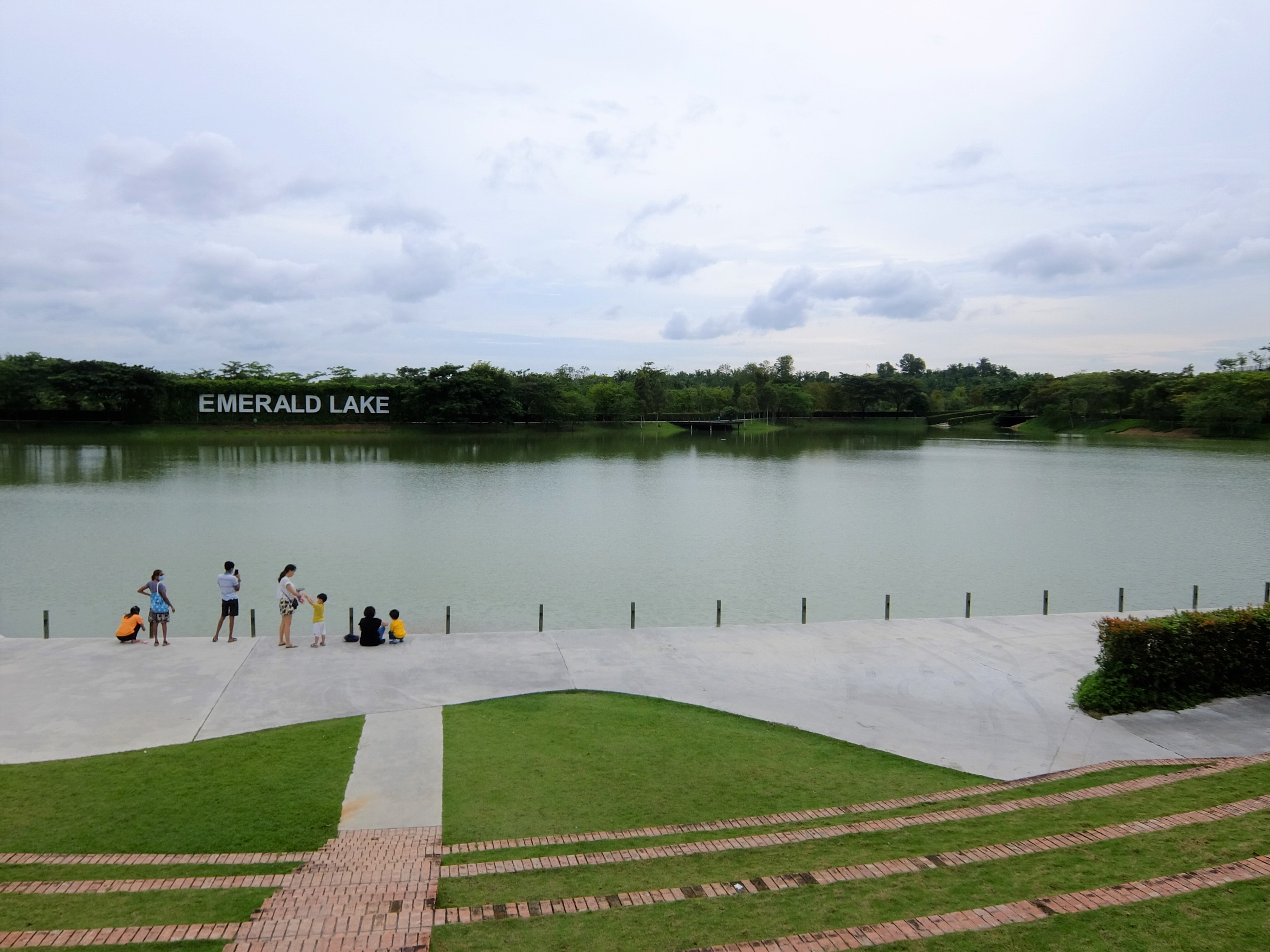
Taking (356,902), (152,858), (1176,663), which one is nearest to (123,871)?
(152,858)

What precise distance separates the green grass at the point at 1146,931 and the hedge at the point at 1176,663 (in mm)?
6081

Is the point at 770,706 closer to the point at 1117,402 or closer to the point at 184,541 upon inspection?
the point at 184,541

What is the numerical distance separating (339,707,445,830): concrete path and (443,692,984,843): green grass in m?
0.19

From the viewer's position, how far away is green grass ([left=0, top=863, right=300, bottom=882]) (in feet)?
19.6

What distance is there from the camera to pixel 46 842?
22.0ft

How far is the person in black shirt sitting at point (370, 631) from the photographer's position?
1328 centimetres

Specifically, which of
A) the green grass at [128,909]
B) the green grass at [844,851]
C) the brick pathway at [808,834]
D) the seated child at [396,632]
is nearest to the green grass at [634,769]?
the brick pathway at [808,834]

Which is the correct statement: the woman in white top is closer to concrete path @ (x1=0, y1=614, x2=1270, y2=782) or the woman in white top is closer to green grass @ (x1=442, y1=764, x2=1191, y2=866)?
concrete path @ (x1=0, y1=614, x2=1270, y2=782)

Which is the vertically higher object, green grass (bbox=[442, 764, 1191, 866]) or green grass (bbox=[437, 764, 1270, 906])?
green grass (bbox=[437, 764, 1270, 906])

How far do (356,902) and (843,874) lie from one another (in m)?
3.48

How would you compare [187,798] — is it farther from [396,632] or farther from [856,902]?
[856,902]

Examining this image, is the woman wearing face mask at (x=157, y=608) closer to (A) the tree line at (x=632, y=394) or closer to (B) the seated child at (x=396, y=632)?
(B) the seated child at (x=396, y=632)

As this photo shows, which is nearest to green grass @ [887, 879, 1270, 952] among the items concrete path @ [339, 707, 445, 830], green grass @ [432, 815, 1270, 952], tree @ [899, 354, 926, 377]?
green grass @ [432, 815, 1270, 952]

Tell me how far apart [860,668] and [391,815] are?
7.80m
